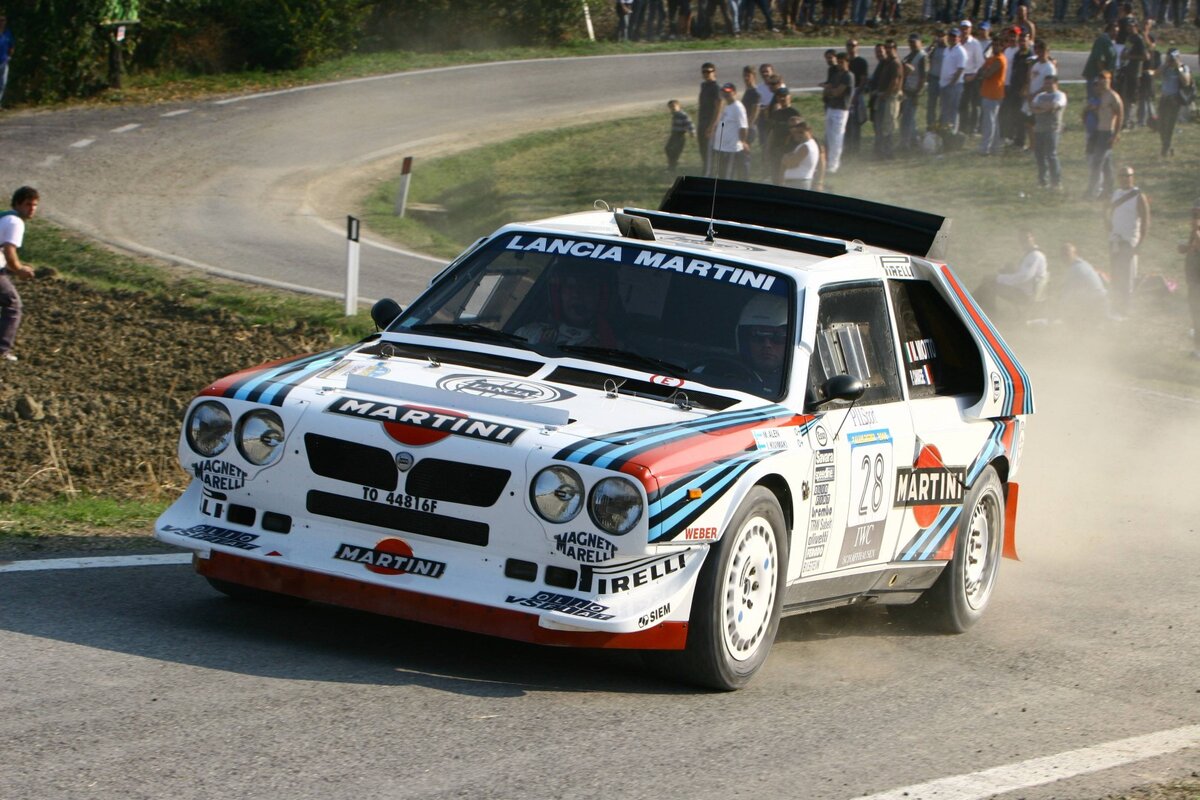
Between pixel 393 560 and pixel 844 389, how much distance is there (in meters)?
1.99

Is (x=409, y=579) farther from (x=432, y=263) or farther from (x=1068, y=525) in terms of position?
(x=432, y=263)

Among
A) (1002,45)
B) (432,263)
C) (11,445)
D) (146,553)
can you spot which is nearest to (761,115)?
(1002,45)

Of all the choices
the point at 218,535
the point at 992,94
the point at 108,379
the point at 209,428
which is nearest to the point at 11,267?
the point at 108,379

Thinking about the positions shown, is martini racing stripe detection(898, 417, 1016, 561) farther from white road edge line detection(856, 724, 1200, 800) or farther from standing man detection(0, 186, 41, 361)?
standing man detection(0, 186, 41, 361)

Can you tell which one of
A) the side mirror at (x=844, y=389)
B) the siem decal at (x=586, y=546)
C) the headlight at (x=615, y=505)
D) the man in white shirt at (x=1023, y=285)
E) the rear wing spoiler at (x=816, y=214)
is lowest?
the man in white shirt at (x=1023, y=285)

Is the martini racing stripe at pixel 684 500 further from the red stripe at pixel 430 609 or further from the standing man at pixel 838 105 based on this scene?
the standing man at pixel 838 105

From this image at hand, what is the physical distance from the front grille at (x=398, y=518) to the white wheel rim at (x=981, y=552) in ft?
10.2

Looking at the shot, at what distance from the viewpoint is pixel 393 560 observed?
231 inches

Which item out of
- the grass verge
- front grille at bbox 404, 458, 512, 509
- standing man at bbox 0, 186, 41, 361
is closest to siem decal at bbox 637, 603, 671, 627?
front grille at bbox 404, 458, 512, 509

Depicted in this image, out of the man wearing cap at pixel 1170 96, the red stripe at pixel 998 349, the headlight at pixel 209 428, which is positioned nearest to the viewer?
the headlight at pixel 209 428

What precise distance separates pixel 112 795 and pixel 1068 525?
317 inches

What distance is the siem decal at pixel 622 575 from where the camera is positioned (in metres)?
5.75

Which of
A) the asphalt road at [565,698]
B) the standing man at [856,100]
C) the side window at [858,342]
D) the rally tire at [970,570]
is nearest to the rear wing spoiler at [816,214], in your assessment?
the side window at [858,342]

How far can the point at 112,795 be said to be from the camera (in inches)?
172
